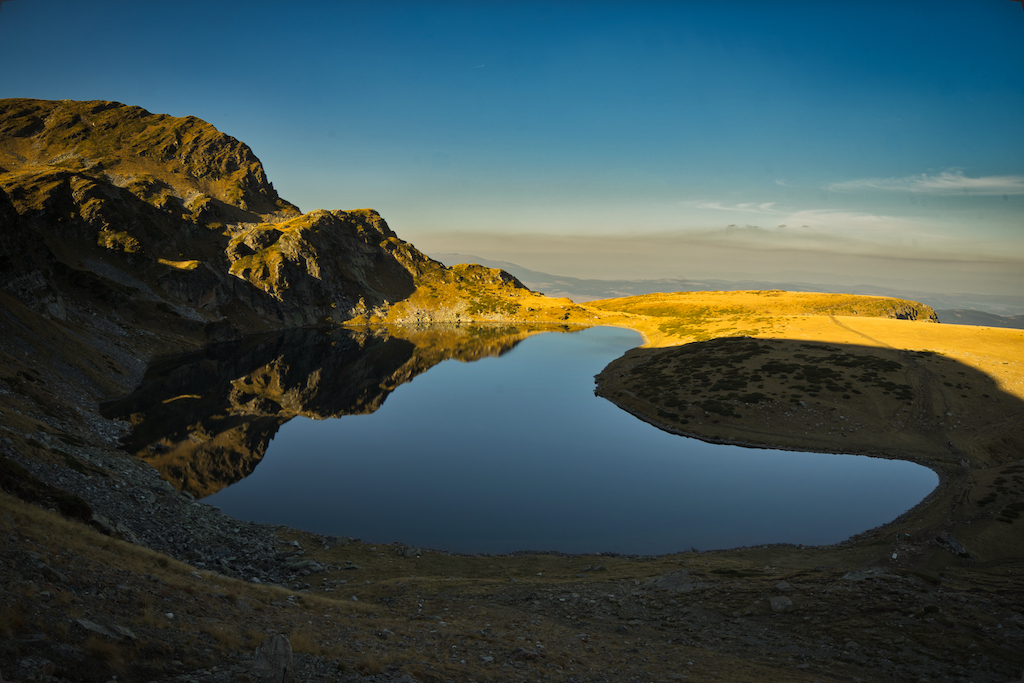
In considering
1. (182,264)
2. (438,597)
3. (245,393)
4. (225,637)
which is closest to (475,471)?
Result: (438,597)

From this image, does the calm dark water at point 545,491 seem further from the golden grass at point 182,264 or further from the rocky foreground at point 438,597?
the golden grass at point 182,264

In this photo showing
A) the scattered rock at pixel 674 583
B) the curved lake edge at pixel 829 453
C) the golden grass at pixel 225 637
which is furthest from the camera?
the curved lake edge at pixel 829 453

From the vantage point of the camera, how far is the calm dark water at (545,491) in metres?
38.2

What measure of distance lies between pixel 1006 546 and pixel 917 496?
18992 millimetres

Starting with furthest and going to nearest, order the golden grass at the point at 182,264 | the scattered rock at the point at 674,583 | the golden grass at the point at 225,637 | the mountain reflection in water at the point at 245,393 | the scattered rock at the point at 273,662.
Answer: the golden grass at the point at 182,264, the mountain reflection in water at the point at 245,393, the scattered rock at the point at 674,583, the golden grass at the point at 225,637, the scattered rock at the point at 273,662

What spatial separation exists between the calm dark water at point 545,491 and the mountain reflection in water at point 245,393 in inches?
155

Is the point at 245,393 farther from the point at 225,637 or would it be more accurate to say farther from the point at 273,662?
the point at 273,662

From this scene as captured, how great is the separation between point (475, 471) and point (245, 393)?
5161 centimetres

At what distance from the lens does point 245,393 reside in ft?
274

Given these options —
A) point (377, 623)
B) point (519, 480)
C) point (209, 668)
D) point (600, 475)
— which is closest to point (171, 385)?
point (519, 480)

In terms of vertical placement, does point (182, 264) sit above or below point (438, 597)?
above

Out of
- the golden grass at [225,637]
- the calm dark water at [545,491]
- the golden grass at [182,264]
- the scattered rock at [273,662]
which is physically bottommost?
the calm dark water at [545,491]

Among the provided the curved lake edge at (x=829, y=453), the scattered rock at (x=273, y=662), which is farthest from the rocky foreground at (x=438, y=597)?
the curved lake edge at (x=829, y=453)

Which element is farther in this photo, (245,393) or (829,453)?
(245,393)
